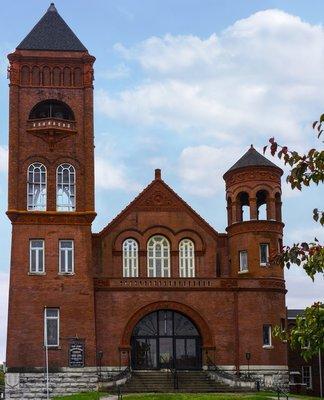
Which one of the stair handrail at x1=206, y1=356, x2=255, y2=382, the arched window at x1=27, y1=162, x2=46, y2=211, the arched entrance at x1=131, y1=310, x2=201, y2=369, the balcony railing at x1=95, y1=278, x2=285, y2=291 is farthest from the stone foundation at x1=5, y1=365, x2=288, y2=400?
the arched window at x1=27, y1=162, x2=46, y2=211

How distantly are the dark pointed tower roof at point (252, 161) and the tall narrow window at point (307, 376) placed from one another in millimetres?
16392

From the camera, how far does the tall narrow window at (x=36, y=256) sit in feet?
154

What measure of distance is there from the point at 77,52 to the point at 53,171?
7331 mm

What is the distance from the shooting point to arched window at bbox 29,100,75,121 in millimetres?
49438

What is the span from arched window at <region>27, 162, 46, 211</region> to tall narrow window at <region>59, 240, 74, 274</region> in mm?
2341

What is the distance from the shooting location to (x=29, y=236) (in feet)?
155

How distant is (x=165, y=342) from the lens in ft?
159

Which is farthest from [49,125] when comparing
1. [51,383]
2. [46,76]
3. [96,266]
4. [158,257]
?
[51,383]

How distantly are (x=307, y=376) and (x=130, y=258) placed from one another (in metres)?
17.2

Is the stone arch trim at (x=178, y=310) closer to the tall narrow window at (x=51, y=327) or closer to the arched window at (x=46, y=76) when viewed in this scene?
the tall narrow window at (x=51, y=327)

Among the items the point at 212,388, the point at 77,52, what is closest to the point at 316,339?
the point at 212,388

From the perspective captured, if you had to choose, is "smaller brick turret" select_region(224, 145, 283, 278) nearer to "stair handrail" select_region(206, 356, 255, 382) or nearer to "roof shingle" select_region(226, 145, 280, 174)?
"roof shingle" select_region(226, 145, 280, 174)

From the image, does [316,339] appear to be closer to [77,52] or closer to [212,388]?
[212,388]

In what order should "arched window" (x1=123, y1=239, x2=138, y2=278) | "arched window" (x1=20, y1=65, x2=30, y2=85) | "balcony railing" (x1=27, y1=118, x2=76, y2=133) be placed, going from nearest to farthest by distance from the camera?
"balcony railing" (x1=27, y1=118, x2=76, y2=133), "arched window" (x1=20, y1=65, x2=30, y2=85), "arched window" (x1=123, y1=239, x2=138, y2=278)
